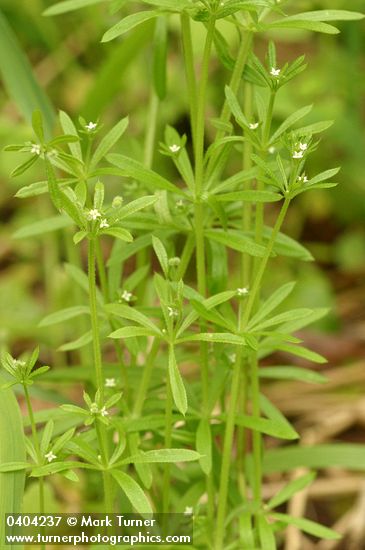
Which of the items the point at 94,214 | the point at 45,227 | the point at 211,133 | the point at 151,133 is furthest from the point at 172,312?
the point at 211,133

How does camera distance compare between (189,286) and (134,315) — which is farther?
(189,286)

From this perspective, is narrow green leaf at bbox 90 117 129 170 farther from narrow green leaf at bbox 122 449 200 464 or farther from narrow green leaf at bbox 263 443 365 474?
narrow green leaf at bbox 263 443 365 474

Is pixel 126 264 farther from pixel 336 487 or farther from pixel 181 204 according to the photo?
pixel 181 204

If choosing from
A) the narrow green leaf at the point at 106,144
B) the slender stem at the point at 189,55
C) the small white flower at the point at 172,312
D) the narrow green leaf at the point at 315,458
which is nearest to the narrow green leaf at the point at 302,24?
the slender stem at the point at 189,55

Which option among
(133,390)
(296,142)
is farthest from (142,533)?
(296,142)

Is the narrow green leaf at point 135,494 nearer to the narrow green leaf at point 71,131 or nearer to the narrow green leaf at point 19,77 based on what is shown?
the narrow green leaf at point 71,131

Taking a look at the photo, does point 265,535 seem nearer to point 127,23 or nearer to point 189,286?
point 189,286
